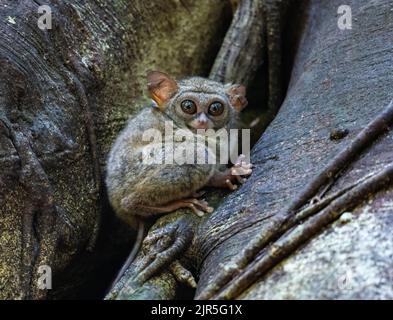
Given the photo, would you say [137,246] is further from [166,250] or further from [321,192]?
[321,192]

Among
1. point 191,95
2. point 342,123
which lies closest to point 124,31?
point 191,95

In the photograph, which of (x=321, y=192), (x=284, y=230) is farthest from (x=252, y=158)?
(x=284, y=230)

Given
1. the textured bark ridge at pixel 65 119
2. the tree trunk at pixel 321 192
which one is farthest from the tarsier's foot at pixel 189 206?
the textured bark ridge at pixel 65 119

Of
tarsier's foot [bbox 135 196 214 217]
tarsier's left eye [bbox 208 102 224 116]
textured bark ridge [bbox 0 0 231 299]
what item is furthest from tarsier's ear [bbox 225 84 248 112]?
tarsier's foot [bbox 135 196 214 217]

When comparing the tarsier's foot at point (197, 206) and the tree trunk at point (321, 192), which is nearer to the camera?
the tree trunk at point (321, 192)

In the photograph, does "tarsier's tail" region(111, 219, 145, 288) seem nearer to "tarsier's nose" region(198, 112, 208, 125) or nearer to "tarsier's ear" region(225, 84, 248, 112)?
"tarsier's nose" region(198, 112, 208, 125)

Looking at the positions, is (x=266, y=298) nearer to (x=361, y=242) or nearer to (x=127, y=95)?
(x=361, y=242)

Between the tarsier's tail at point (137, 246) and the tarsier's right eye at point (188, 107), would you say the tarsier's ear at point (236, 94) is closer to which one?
the tarsier's right eye at point (188, 107)
